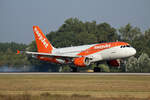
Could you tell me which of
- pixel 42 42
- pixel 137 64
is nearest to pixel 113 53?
pixel 137 64

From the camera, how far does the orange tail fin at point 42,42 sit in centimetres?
6347

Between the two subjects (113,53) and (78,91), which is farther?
(113,53)

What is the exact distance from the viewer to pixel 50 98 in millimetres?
19219

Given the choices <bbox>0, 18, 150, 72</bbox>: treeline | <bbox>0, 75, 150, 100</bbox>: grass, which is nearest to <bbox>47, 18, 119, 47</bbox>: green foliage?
<bbox>0, 18, 150, 72</bbox>: treeline

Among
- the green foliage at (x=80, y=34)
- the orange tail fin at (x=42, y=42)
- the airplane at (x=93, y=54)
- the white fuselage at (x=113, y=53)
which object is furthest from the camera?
the green foliage at (x=80, y=34)

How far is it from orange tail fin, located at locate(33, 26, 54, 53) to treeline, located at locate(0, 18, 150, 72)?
5.02 meters

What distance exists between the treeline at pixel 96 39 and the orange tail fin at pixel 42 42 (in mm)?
5017

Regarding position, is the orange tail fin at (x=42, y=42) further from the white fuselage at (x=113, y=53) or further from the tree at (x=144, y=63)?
the tree at (x=144, y=63)

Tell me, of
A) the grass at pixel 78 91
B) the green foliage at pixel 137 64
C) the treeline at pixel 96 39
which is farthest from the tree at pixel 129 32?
the grass at pixel 78 91

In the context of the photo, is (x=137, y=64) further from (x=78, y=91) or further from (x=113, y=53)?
(x=78, y=91)

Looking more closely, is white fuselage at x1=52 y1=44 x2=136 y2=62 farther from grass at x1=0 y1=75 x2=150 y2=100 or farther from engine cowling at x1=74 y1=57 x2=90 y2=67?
grass at x1=0 y1=75 x2=150 y2=100

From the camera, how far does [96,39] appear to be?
4385 inches

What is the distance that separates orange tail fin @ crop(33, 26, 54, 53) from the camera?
63469 millimetres

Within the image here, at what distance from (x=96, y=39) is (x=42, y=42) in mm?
48699
